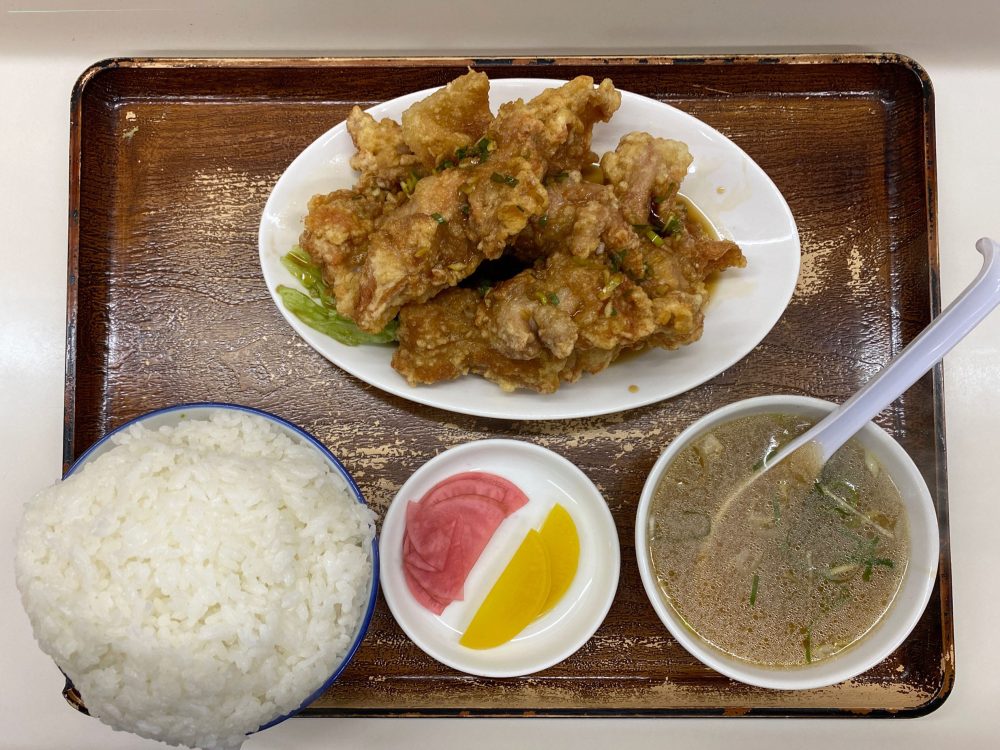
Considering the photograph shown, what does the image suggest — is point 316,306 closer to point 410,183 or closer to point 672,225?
point 410,183

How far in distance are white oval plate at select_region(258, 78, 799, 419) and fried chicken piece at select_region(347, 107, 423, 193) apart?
139 millimetres

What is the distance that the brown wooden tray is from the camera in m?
2.47

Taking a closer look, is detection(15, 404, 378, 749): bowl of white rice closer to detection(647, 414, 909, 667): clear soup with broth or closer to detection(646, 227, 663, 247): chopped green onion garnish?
detection(647, 414, 909, 667): clear soup with broth

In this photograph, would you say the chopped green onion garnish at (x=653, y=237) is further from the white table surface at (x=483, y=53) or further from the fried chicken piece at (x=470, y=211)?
the white table surface at (x=483, y=53)

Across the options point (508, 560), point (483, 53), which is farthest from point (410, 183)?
point (508, 560)

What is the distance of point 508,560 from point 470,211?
1.14m

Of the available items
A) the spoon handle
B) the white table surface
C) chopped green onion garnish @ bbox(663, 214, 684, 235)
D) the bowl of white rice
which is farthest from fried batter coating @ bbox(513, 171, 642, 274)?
the bowl of white rice

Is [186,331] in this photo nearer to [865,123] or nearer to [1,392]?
[1,392]

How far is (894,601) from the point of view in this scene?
86.7 inches

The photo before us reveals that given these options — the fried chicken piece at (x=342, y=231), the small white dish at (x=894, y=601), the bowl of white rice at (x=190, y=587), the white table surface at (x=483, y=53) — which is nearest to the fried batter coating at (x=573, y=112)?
the fried chicken piece at (x=342, y=231)

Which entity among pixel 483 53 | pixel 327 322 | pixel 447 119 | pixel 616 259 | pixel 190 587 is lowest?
pixel 190 587

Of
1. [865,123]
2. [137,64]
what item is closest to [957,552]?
[865,123]

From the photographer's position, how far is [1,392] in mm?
2666

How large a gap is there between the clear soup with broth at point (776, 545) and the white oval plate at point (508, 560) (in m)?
0.26
